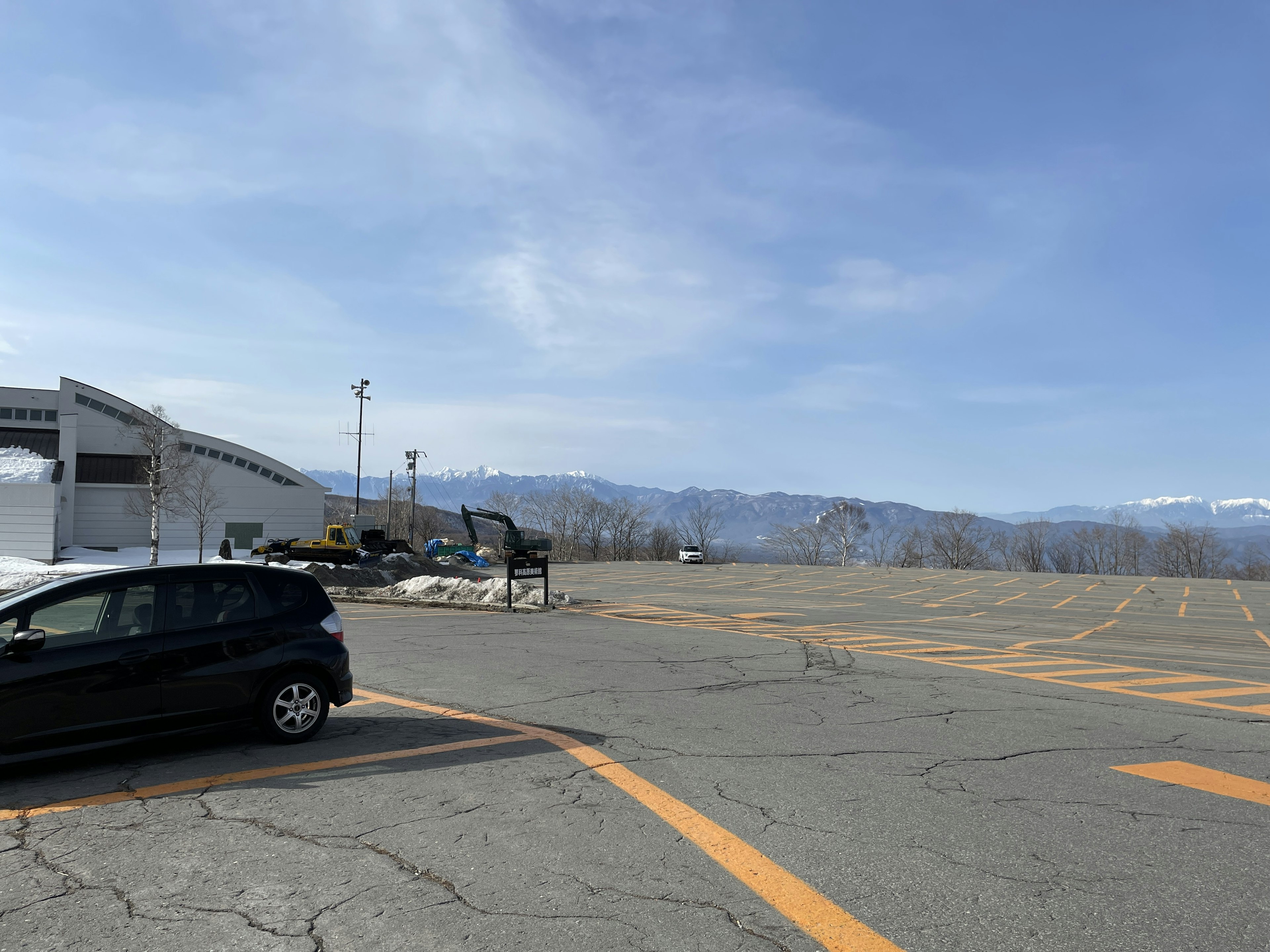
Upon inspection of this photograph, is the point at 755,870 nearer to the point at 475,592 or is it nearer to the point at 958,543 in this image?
the point at 475,592

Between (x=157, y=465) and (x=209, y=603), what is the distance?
45196 millimetres

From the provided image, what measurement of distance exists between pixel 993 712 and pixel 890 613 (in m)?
15.0

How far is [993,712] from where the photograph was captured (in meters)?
8.59

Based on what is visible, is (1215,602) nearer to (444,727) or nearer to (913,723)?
(913,723)

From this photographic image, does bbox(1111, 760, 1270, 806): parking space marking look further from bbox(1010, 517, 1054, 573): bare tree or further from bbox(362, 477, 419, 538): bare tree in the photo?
bbox(1010, 517, 1054, 573): bare tree

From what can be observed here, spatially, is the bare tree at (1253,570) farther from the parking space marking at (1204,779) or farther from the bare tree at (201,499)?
the parking space marking at (1204,779)

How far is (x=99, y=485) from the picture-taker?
4953cm

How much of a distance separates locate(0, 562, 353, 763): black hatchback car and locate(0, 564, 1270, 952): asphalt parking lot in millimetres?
359

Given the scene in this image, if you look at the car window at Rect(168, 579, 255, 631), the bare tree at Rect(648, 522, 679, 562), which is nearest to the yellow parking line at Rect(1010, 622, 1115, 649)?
the car window at Rect(168, 579, 255, 631)

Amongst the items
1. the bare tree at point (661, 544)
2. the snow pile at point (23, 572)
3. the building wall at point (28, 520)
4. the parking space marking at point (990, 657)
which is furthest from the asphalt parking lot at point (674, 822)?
the bare tree at point (661, 544)

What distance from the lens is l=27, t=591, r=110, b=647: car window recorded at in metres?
5.77

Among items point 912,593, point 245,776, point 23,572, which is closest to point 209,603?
point 245,776

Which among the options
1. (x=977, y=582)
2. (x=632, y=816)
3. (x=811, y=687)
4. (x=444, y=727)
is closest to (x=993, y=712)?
(x=811, y=687)

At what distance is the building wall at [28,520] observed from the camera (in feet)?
137
